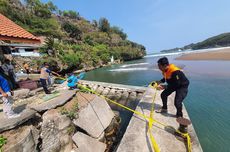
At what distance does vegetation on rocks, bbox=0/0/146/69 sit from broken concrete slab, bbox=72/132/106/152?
20.5 m

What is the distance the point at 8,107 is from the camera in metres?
3.49

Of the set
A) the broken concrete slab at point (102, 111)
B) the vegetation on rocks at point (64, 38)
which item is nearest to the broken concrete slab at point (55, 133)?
the broken concrete slab at point (102, 111)

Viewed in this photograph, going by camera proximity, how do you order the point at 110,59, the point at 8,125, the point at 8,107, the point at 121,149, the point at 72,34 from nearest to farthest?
the point at 121,149 → the point at 8,125 → the point at 8,107 → the point at 110,59 → the point at 72,34

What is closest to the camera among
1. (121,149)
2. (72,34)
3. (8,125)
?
(121,149)

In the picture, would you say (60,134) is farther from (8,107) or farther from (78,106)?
(8,107)

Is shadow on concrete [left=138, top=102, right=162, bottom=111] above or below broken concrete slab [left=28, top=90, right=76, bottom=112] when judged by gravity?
below

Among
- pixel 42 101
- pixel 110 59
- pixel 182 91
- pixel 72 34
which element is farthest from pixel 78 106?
pixel 72 34

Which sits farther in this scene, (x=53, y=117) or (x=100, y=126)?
(x=100, y=126)

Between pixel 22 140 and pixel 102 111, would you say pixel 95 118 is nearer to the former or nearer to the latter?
pixel 102 111

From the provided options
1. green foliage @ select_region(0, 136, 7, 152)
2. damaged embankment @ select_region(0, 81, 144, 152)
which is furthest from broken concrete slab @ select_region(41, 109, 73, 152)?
green foliage @ select_region(0, 136, 7, 152)

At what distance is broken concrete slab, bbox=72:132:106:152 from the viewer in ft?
12.3

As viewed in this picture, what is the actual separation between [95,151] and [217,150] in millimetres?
4012

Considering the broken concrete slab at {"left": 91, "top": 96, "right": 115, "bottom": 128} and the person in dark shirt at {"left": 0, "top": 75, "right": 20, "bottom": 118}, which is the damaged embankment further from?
the person in dark shirt at {"left": 0, "top": 75, "right": 20, "bottom": 118}

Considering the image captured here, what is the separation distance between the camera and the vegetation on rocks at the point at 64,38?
2620 centimetres
